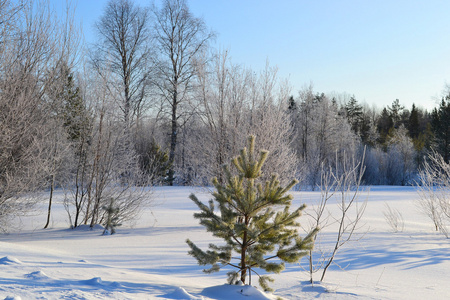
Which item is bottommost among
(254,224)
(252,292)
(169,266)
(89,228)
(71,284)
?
(169,266)

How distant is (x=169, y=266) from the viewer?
6.18m

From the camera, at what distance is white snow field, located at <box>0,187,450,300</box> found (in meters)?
3.49

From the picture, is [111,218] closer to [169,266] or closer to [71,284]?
[169,266]

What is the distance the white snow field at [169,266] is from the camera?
349 cm

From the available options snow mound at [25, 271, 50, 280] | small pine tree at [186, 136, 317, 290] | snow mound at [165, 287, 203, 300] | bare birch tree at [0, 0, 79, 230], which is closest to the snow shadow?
snow mound at [25, 271, 50, 280]

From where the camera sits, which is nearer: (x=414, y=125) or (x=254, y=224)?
(x=254, y=224)

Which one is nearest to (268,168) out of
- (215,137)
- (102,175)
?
(215,137)

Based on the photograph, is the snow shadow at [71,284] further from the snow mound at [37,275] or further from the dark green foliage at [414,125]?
the dark green foliage at [414,125]

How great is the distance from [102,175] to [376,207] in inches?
457

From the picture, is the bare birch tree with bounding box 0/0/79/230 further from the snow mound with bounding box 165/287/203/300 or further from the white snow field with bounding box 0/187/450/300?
the snow mound with bounding box 165/287/203/300

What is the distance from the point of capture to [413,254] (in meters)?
7.64

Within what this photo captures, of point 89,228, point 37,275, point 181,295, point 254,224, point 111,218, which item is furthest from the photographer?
point 89,228

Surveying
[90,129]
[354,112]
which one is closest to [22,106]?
[90,129]

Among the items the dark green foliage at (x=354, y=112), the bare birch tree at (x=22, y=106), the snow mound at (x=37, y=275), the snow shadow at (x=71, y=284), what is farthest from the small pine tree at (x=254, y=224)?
the dark green foliage at (x=354, y=112)
